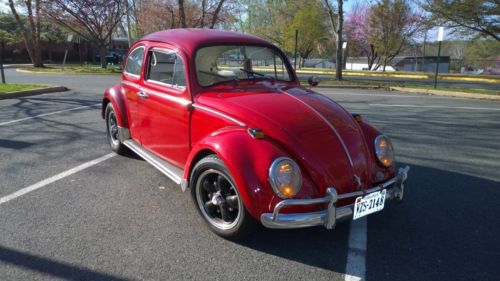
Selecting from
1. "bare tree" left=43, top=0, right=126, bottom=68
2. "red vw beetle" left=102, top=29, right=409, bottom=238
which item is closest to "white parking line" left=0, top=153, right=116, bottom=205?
"red vw beetle" left=102, top=29, right=409, bottom=238

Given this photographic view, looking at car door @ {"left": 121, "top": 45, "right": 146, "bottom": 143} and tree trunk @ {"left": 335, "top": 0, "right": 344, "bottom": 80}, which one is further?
tree trunk @ {"left": 335, "top": 0, "right": 344, "bottom": 80}

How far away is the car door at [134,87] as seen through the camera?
16.0ft

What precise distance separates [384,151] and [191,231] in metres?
1.87

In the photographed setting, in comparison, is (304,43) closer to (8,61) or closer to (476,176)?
(8,61)

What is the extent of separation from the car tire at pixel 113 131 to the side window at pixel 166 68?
1.32 m

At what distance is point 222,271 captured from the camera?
9.32 ft

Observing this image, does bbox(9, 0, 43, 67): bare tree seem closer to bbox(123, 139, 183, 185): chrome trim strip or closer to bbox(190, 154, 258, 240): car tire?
bbox(123, 139, 183, 185): chrome trim strip

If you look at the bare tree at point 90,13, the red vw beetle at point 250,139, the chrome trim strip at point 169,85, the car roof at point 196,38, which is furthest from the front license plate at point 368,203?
the bare tree at point 90,13

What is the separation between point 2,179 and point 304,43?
33507 mm

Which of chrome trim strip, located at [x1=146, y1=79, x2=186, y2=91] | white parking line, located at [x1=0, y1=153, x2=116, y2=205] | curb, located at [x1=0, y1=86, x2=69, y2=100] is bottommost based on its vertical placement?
white parking line, located at [x1=0, y1=153, x2=116, y2=205]

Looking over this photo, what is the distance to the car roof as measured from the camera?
13.6ft

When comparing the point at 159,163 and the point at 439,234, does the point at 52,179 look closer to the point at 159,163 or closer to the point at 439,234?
the point at 159,163

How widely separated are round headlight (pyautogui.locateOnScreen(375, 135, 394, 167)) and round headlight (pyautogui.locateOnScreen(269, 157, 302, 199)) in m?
0.96

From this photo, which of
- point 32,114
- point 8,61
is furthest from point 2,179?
point 8,61
